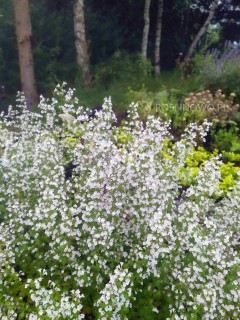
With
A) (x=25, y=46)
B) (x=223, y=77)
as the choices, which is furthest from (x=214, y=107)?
(x=25, y=46)

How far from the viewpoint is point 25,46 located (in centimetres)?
1105

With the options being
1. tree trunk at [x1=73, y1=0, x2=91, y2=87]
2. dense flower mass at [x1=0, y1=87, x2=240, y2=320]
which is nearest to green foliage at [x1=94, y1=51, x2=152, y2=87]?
tree trunk at [x1=73, y1=0, x2=91, y2=87]

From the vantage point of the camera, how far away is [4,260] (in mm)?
3426

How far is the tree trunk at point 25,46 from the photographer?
10648 mm

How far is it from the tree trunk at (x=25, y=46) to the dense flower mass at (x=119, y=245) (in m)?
7.41

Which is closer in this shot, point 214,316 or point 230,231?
point 214,316

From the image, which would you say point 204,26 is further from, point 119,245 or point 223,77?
point 119,245

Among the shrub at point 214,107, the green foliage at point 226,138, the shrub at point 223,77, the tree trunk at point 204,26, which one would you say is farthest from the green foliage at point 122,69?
the green foliage at point 226,138

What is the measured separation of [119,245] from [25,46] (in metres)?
8.82

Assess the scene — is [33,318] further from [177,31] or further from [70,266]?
[177,31]

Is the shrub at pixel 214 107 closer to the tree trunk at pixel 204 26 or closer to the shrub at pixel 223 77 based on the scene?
the shrub at pixel 223 77

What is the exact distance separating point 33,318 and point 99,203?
1.16m

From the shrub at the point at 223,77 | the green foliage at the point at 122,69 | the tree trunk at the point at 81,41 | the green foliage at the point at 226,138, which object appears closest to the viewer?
the green foliage at the point at 226,138

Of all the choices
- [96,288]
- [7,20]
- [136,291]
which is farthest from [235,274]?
[7,20]
